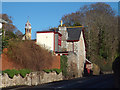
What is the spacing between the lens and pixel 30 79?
21.7 m

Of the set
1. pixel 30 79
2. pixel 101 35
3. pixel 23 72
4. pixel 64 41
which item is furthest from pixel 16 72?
pixel 101 35

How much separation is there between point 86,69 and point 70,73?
10.8 metres

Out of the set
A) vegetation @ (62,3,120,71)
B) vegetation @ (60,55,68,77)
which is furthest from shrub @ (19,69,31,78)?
vegetation @ (62,3,120,71)

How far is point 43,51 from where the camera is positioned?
978 inches

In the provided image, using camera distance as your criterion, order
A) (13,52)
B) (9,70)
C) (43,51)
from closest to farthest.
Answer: (9,70)
(13,52)
(43,51)

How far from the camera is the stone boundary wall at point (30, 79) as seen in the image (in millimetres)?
17886

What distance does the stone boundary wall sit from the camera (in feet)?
58.7

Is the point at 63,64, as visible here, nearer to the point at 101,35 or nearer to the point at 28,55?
the point at 28,55

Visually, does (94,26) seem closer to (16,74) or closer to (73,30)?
(73,30)

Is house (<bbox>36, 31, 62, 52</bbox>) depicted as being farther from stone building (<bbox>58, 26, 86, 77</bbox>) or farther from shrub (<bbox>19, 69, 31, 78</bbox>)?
shrub (<bbox>19, 69, 31, 78</bbox>)


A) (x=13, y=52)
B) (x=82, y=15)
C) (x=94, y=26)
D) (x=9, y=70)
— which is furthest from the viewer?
(x=82, y=15)

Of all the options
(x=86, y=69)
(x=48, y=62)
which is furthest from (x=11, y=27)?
(x=48, y=62)

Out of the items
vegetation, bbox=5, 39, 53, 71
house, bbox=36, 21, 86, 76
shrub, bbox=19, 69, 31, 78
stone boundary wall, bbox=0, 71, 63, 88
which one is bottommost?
stone boundary wall, bbox=0, 71, 63, 88

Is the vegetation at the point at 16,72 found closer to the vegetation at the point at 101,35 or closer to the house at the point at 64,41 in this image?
the house at the point at 64,41
